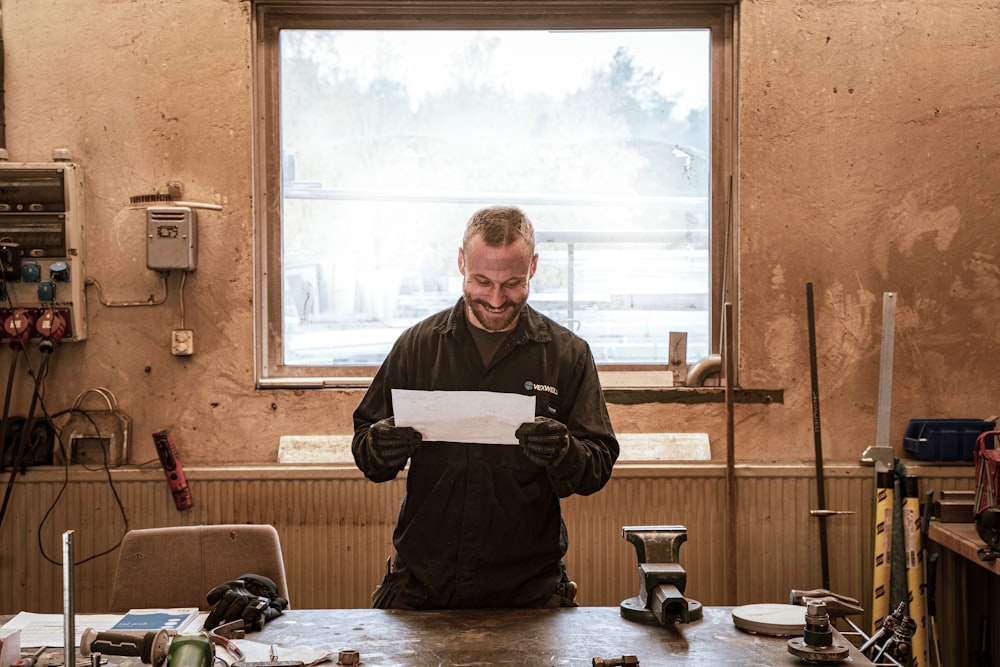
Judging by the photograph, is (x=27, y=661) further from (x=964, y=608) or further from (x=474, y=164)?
(x=964, y=608)

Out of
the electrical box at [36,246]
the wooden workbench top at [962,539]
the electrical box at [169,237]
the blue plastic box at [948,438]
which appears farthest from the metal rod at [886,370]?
the electrical box at [36,246]

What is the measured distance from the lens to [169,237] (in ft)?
11.0

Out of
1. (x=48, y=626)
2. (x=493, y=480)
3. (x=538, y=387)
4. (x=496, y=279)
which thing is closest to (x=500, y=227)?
(x=496, y=279)

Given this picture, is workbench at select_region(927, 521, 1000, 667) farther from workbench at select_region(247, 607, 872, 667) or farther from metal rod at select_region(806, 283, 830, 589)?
workbench at select_region(247, 607, 872, 667)

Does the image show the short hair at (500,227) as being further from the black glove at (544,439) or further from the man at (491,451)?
the black glove at (544,439)

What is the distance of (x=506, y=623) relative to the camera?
2.01m

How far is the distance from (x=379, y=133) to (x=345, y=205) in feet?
1.00

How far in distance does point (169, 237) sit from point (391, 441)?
1651 millimetres

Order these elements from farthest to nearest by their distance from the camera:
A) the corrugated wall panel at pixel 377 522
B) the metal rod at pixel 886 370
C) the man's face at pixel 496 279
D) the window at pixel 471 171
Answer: the window at pixel 471 171 < the corrugated wall panel at pixel 377 522 < the metal rod at pixel 886 370 < the man's face at pixel 496 279

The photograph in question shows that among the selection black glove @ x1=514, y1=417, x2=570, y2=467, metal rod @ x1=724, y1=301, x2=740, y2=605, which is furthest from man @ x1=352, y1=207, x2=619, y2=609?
metal rod @ x1=724, y1=301, x2=740, y2=605

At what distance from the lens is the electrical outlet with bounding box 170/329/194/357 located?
11.3 feet

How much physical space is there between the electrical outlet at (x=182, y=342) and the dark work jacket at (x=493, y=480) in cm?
132

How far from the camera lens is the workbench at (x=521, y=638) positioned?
181 cm

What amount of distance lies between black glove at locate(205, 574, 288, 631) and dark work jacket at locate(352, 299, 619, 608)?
35cm
